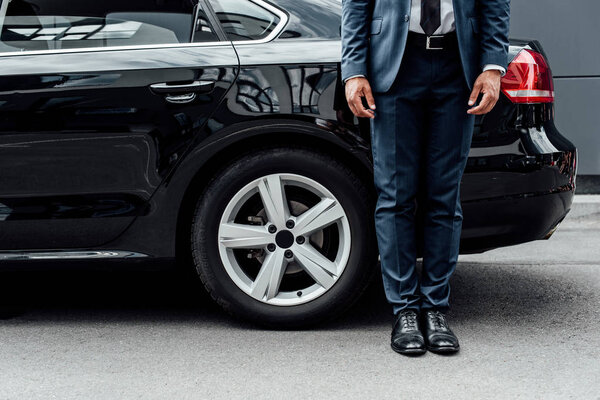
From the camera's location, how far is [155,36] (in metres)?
3.52

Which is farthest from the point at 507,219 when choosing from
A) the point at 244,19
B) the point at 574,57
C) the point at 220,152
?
the point at 574,57

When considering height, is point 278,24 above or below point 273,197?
above

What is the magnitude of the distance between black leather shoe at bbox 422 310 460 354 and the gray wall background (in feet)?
15.9

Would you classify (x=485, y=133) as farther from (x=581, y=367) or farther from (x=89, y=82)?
(x=89, y=82)

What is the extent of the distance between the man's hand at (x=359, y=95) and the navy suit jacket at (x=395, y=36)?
3 centimetres

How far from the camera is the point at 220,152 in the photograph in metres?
3.43

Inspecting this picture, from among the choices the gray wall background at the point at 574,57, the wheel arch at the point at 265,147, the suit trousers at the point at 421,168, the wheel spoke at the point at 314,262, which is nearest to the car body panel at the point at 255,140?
the wheel arch at the point at 265,147

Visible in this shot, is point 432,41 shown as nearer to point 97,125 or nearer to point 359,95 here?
point 359,95

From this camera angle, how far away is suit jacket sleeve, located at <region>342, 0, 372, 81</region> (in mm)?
Result: 3232

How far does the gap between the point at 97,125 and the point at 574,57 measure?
552 cm

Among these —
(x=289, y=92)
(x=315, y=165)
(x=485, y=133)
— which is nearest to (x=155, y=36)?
(x=289, y=92)

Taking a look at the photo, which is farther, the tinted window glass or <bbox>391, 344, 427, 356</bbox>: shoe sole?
the tinted window glass

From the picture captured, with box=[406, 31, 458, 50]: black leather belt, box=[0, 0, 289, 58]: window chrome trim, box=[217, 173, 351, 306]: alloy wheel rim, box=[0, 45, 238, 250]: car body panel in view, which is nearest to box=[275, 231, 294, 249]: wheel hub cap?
box=[217, 173, 351, 306]: alloy wheel rim

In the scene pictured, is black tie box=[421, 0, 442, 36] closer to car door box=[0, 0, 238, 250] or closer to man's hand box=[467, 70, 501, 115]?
man's hand box=[467, 70, 501, 115]
